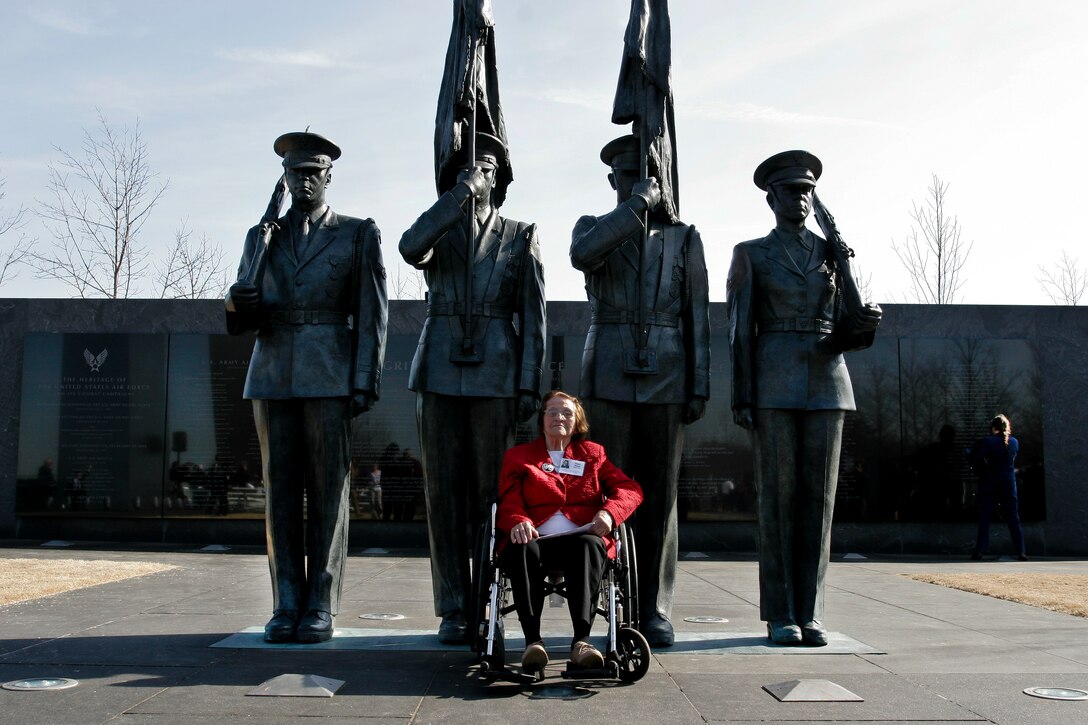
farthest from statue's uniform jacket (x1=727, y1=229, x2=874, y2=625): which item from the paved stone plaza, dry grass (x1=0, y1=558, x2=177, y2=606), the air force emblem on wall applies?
the air force emblem on wall

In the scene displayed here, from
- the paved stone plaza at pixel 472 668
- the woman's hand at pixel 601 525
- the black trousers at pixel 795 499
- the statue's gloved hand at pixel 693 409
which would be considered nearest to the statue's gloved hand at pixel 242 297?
the paved stone plaza at pixel 472 668

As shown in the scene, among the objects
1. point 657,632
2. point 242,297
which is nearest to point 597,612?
point 657,632

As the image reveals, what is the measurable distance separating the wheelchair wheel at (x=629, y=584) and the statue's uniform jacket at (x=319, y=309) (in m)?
1.72

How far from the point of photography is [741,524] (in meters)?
12.1

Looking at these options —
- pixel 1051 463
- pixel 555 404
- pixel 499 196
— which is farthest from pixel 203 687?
pixel 1051 463

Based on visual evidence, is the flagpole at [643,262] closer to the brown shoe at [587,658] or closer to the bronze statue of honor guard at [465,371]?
the bronze statue of honor guard at [465,371]

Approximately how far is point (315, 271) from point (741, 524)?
804 centimetres

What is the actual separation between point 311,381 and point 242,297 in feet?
1.91

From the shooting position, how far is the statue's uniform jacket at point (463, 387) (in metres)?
5.30

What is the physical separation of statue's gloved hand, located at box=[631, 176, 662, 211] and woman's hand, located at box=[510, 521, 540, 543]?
188 cm

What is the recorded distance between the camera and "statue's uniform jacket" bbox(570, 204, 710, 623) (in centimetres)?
528

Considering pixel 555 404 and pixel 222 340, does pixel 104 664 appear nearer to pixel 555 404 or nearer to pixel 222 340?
pixel 555 404

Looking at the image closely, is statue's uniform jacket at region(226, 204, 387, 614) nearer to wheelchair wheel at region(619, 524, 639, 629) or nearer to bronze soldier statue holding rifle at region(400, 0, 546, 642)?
bronze soldier statue holding rifle at region(400, 0, 546, 642)

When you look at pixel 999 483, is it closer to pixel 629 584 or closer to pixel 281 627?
pixel 629 584
